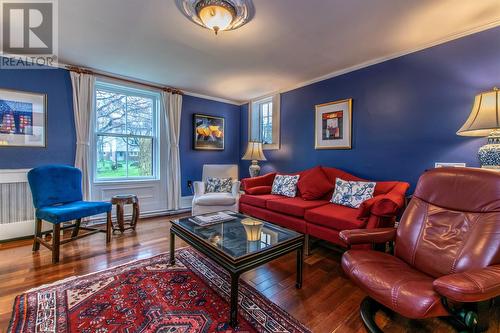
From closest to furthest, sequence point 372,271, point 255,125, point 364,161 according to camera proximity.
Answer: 1. point 372,271
2. point 364,161
3. point 255,125

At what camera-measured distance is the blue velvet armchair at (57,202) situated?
88.3 inches

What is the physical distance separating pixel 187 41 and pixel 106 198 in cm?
269

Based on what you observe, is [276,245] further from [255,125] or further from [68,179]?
[255,125]

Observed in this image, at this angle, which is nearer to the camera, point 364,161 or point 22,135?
point 22,135

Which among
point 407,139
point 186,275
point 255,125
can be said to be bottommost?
point 186,275

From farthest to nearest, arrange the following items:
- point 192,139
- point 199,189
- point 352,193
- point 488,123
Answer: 1. point 192,139
2. point 199,189
3. point 352,193
4. point 488,123

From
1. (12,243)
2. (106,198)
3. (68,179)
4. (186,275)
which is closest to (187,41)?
(68,179)

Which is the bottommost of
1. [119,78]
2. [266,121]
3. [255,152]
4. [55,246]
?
[55,246]

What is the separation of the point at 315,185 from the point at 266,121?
77.2 inches

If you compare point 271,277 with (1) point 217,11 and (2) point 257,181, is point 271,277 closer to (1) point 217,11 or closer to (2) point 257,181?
(2) point 257,181

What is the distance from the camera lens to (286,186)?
3.46 meters

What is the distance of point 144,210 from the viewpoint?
3.87 meters

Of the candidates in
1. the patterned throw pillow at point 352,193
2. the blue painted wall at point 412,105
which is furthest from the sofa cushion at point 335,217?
the blue painted wall at point 412,105

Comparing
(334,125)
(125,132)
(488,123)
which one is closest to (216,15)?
(334,125)
